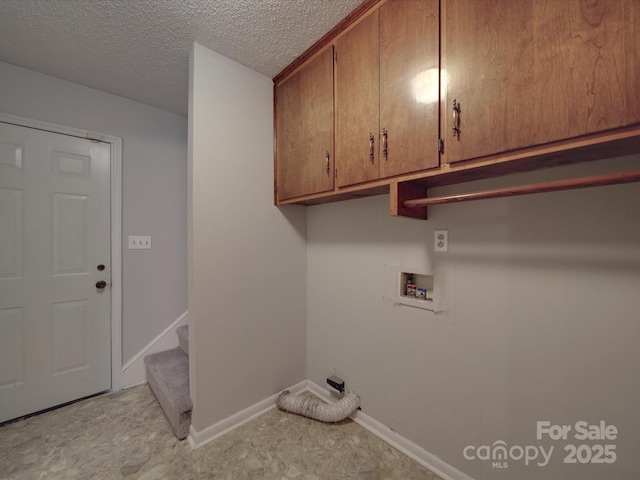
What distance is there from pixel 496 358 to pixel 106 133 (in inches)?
119

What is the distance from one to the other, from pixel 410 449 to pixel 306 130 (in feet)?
6.43

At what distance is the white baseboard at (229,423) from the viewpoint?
1.50 metres

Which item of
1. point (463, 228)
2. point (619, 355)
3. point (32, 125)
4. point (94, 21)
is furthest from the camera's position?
point (32, 125)

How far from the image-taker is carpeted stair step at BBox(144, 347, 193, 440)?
1.56 meters

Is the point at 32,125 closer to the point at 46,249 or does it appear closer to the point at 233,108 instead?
the point at 46,249

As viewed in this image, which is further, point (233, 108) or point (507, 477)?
point (233, 108)

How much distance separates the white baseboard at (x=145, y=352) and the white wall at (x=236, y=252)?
0.99 meters

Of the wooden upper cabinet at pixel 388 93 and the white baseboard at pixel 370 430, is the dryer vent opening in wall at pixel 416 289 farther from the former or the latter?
the white baseboard at pixel 370 430

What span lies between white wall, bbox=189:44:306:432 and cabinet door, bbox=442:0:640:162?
122cm

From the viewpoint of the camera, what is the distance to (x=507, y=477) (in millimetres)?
1105

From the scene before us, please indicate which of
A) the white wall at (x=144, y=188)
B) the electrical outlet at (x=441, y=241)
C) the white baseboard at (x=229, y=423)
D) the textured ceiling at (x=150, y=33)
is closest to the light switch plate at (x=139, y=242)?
the white wall at (x=144, y=188)

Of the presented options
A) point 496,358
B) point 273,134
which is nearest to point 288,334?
point 496,358

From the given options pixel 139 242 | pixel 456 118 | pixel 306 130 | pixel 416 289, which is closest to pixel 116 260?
pixel 139 242

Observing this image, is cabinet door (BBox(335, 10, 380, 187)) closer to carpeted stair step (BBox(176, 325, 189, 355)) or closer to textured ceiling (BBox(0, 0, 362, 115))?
textured ceiling (BBox(0, 0, 362, 115))
